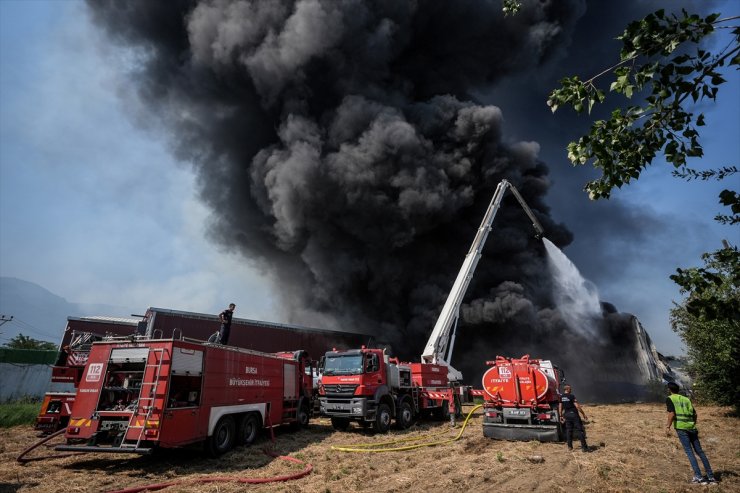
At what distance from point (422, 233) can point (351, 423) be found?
1906 cm

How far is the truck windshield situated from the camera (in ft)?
46.6

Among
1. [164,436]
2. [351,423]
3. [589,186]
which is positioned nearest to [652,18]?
[589,186]

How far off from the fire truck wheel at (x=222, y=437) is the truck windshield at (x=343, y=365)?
4634 mm

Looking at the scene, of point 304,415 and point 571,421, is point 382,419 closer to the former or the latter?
point 304,415

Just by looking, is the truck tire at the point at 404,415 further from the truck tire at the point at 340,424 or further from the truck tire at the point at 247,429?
the truck tire at the point at 247,429

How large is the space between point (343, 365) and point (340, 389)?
86cm

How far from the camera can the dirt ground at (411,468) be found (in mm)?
7230

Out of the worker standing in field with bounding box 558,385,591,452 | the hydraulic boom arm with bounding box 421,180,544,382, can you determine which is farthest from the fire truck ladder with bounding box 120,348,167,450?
the hydraulic boom arm with bounding box 421,180,544,382

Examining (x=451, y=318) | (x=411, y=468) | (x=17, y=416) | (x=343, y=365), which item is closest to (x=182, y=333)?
(x=17, y=416)

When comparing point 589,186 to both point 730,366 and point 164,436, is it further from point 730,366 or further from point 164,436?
point 730,366

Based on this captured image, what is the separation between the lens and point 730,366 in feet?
54.4

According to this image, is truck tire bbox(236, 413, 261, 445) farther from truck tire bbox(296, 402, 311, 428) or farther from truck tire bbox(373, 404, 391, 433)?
truck tire bbox(373, 404, 391, 433)

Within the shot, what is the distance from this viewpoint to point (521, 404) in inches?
484

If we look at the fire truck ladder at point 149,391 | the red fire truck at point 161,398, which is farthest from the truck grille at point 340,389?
the fire truck ladder at point 149,391
